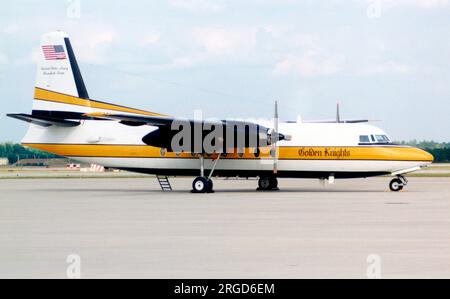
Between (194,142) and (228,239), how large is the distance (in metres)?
20.2

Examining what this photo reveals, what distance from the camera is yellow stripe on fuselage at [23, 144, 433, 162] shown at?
35.2 meters

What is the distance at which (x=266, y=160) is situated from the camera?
3666 centimetres

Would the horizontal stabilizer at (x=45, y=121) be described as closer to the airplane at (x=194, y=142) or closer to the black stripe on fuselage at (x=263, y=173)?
the airplane at (x=194, y=142)

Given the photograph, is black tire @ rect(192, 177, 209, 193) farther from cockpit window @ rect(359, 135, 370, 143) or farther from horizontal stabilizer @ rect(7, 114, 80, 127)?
cockpit window @ rect(359, 135, 370, 143)

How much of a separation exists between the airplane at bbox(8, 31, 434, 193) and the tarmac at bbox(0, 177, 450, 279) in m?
7.58

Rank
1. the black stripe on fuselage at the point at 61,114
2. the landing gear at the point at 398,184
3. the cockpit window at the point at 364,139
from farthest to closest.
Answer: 1. the black stripe on fuselage at the point at 61,114
2. the landing gear at the point at 398,184
3. the cockpit window at the point at 364,139

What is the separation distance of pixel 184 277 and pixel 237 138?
24169 millimetres

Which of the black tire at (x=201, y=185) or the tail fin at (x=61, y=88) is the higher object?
the tail fin at (x=61, y=88)

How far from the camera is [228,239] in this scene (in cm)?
1670

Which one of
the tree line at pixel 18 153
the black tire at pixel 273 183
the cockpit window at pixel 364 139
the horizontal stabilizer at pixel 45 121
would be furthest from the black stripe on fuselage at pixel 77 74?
the tree line at pixel 18 153

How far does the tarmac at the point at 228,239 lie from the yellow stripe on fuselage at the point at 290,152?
7376 millimetres

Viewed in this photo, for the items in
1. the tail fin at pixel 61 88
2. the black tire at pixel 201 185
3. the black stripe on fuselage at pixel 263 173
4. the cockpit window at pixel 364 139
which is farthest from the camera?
the tail fin at pixel 61 88

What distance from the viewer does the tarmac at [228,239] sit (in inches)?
496

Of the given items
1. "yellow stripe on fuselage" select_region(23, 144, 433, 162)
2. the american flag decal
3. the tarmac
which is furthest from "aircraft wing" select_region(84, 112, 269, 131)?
the tarmac
